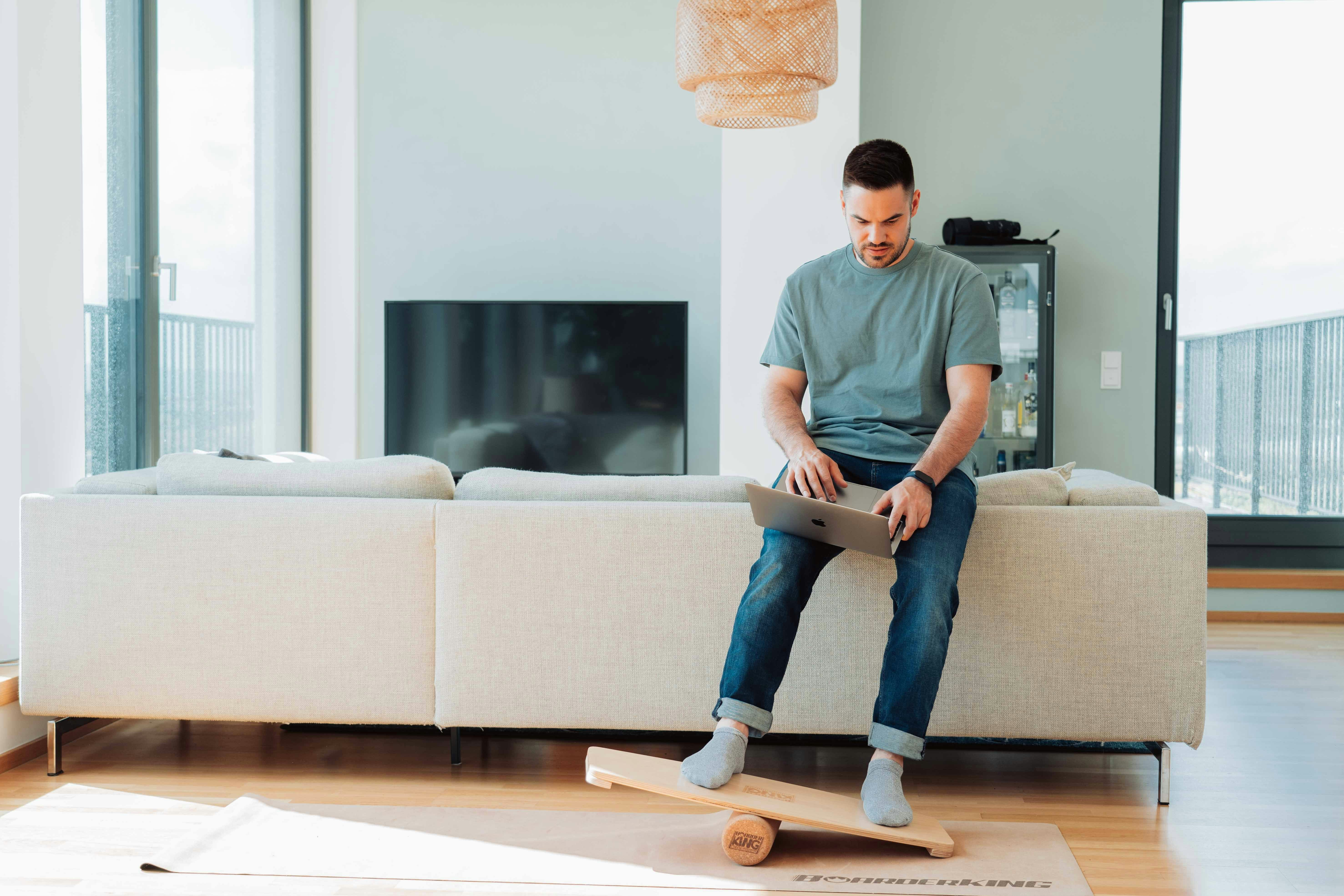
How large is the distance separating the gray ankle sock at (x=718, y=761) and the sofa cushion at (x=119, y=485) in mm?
1306

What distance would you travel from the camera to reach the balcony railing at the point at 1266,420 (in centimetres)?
439

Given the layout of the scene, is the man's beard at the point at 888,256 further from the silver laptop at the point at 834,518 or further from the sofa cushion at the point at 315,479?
the sofa cushion at the point at 315,479

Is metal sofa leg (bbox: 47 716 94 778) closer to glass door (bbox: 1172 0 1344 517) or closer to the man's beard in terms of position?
the man's beard

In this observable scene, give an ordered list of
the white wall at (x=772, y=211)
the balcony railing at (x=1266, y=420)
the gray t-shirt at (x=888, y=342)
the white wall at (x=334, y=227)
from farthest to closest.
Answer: the white wall at (x=334, y=227) < the balcony railing at (x=1266, y=420) < the white wall at (x=772, y=211) < the gray t-shirt at (x=888, y=342)

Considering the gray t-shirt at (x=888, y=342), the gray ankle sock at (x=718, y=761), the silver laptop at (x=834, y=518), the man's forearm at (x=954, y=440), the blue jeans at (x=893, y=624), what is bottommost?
the gray ankle sock at (x=718, y=761)

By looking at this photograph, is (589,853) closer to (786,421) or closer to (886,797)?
(886,797)

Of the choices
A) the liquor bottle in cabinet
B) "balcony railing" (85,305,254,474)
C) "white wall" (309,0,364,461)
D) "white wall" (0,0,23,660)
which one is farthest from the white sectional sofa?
"white wall" (309,0,364,461)

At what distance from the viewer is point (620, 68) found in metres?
4.71

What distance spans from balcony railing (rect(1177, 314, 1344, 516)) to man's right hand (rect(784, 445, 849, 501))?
3.18 m

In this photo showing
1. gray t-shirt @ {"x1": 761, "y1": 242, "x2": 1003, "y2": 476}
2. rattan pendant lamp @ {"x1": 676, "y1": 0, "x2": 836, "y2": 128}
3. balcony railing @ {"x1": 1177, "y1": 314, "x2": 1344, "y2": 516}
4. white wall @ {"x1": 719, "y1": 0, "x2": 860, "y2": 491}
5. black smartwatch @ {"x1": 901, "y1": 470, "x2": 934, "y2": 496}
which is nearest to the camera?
black smartwatch @ {"x1": 901, "y1": 470, "x2": 934, "y2": 496}

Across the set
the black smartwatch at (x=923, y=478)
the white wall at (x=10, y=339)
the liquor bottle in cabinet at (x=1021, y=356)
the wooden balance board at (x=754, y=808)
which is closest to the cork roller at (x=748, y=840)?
the wooden balance board at (x=754, y=808)

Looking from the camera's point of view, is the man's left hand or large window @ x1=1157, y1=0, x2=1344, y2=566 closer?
the man's left hand

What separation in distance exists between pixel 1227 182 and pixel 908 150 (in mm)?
1348

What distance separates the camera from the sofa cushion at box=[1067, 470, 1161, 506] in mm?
2080
